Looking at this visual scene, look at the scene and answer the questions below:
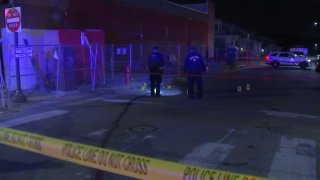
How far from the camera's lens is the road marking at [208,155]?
7340 mm

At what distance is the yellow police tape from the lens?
12.4 ft

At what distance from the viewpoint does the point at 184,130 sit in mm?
10188

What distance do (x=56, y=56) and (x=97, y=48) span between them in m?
3.11

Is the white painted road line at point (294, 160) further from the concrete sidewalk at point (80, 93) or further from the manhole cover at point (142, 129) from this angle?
the concrete sidewalk at point (80, 93)

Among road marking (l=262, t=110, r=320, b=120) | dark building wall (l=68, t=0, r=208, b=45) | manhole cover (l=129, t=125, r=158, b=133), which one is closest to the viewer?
manhole cover (l=129, t=125, r=158, b=133)

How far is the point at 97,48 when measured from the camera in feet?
68.6

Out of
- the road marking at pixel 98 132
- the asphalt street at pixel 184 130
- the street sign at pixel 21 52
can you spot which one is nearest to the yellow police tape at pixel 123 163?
the asphalt street at pixel 184 130

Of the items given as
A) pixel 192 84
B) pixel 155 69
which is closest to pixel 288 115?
pixel 192 84

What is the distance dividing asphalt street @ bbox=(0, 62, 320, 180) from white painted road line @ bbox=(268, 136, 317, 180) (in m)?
0.01

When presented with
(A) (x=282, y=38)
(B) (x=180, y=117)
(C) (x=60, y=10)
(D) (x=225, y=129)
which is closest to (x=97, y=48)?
(C) (x=60, y=10)

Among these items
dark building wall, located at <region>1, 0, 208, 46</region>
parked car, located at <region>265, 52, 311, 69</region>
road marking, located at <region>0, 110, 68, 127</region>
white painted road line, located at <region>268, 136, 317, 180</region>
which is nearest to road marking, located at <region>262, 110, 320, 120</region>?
white painted road line, located at <region>268, 136, 317, 180</region>

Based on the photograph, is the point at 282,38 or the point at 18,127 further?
the point at 282,38

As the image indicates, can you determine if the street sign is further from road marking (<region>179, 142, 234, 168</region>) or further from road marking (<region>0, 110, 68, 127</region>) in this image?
road marking (<region>179, 142, 234, 168</region>)

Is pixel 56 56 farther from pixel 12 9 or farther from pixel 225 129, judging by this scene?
pixel 225 129
